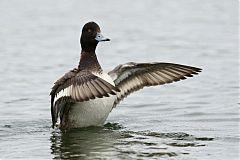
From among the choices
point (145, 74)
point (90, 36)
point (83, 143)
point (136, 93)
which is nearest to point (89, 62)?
point (90, 36)

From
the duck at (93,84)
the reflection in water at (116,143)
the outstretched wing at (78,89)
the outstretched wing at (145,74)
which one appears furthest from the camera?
the outstretched wing at (145,74)

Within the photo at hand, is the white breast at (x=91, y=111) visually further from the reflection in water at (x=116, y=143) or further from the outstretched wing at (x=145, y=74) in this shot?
the outstretched wing at (x=145, y=74)

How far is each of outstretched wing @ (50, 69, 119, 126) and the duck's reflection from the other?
1.23ft

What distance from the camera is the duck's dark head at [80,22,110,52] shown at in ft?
34.1

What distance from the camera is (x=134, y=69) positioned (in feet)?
34.5

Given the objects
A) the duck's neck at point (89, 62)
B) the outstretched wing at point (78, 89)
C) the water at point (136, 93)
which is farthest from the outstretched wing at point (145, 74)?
the outstretched wing at point (78, 89)

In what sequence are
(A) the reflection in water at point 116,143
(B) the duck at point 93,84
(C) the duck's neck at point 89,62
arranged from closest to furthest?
(A) the reflection in water at point 116,143 → (B) the duck at point 93,84 → (C) the duck's neck at point 89,62

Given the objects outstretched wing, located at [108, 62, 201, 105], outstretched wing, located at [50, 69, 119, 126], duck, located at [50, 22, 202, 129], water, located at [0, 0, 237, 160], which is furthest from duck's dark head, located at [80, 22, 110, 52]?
water, located at [0, 0, 237, 160]

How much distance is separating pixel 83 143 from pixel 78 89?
72 cm

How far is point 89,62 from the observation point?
1019cm

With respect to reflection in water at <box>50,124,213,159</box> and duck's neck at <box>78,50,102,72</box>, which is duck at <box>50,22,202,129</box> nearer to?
duck's neck at <box>78,50,102,72</box>

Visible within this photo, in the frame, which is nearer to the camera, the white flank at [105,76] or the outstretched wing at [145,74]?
the white flank at [105,76]

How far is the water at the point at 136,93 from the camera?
9.18 m

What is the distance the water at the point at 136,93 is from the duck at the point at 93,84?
10.0 inches
